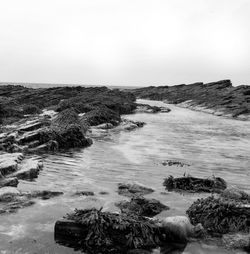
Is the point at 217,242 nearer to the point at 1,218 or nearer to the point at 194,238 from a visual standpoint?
the point at 194,238

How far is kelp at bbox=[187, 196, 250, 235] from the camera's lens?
798 centimetres

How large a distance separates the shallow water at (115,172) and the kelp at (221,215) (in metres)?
0.51

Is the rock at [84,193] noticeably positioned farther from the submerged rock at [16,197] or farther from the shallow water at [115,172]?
the submerged rock at [16,197]

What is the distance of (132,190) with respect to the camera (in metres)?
10.5

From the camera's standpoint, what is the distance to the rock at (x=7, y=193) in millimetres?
9153

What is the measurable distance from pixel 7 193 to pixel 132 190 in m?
3.22

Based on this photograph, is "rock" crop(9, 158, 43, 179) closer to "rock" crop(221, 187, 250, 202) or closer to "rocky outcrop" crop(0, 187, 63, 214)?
"rocky outcrop" crop(0, 187, 63, 214)

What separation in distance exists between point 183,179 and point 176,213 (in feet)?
8.36

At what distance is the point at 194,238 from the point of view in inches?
292

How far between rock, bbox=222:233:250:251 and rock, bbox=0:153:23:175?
6.90m

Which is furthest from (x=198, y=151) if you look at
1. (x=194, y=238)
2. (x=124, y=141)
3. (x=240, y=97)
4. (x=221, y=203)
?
(x=240, y=97)

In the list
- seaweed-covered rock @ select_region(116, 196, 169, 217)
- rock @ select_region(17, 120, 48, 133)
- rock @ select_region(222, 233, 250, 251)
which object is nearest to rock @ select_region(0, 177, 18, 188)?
seaweed-covered rock @ select_region(116, 196, 169, 217)

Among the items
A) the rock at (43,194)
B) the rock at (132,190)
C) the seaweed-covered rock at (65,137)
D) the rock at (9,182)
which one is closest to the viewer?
the rock at (43,194)

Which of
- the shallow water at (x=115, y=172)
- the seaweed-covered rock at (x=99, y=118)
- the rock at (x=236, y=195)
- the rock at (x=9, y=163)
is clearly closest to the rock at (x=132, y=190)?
the shallow water at (x=115, y=172)
